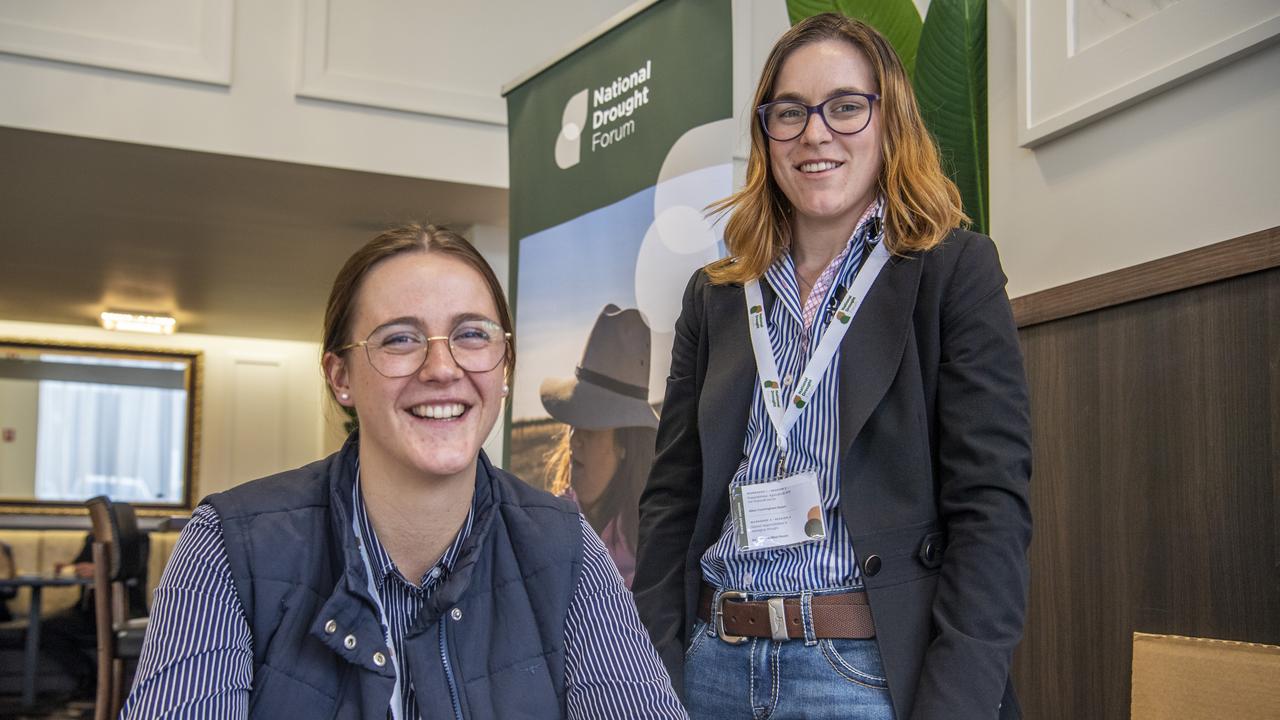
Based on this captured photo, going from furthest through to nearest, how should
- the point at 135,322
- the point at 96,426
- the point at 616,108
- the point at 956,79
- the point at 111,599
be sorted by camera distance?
1. the point at 96,426
2. the point at 135,322
3. the point at 111,599
4. the point at 616,108
5. the point at 956,79

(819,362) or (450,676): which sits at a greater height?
(819,362)

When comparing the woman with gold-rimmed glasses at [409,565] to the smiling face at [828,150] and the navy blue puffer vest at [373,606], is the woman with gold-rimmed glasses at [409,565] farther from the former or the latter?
the smiling face at [828,150]

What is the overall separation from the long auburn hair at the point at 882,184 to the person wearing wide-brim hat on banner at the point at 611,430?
931 millimetres

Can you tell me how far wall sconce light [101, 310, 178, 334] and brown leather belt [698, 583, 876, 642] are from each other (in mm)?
7366

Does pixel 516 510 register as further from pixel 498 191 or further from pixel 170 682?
pixel 498 191

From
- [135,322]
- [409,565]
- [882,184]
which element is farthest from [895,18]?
[135,322]

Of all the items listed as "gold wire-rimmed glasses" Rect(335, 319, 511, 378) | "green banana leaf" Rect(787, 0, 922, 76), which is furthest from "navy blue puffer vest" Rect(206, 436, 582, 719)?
"green banana leaf" Rect(787, 0, 922, 76)

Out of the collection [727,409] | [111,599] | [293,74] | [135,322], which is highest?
[293,74]

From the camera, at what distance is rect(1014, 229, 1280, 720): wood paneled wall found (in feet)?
5.33

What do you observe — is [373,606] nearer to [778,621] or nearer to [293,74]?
[778,621]

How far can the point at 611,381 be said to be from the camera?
8.91 ft

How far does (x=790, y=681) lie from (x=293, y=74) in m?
3.99

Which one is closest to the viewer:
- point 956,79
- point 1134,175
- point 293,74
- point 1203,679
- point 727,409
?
point 727,409

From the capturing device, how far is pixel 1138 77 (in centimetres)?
191
